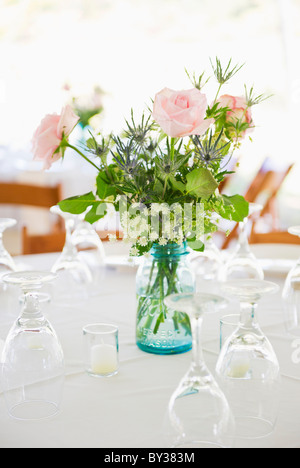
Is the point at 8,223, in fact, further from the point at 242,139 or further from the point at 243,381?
the point at 243,381

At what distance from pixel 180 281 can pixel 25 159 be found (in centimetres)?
400

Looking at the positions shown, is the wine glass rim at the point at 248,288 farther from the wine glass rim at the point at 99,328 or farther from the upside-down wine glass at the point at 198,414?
the wine glass rim at the point at 99,328

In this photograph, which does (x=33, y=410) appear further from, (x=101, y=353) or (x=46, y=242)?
(x=46, y=242)

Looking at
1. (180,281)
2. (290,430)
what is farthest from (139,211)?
(290,430)

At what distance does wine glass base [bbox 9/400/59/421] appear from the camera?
2.77 ft

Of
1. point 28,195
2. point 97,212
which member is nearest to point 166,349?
point 97,212

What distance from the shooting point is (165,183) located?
1.00 m

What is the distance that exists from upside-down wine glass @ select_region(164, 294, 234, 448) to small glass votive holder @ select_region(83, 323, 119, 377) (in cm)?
30

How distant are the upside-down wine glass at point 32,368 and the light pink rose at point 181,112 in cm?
29

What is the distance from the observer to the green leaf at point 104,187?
1074 millimetres

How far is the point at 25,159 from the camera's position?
489 centimetres

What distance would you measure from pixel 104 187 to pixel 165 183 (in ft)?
0.43

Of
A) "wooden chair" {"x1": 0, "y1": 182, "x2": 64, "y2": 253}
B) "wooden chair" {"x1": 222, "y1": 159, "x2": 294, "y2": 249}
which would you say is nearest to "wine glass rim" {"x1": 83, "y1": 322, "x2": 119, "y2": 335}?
"wooden chair" {"x1": 222, "y1": 159, "x2": 294, "y2": 249}

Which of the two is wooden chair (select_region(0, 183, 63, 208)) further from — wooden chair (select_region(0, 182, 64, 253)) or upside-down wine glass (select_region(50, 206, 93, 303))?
upside-down wine glass (select_region(50, 206, 93, 303))
